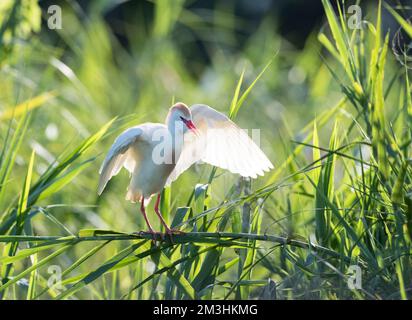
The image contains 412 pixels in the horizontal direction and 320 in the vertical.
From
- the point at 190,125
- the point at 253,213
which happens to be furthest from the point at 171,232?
the point at 190,125

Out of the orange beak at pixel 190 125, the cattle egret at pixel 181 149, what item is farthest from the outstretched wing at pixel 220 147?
the orange beak at pixel 190 125

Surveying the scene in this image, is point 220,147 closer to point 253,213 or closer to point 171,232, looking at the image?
point 253,213

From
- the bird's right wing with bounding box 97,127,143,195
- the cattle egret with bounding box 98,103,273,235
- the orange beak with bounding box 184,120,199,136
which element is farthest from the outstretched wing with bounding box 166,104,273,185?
the bird's right wing with bounding box 97,127,143,195

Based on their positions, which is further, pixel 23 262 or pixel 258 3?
pixel 258 3

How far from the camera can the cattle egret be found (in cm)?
304

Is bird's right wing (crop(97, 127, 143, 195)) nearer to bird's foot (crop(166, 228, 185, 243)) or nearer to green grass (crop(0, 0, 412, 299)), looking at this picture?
green grass (crop(0, 0, 412, 299))

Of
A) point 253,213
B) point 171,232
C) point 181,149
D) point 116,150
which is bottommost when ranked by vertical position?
point 171,232

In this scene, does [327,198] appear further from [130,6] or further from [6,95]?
[130,6]

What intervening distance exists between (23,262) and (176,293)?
5.35 ft

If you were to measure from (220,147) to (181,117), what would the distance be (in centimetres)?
24

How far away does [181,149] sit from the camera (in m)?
3.10

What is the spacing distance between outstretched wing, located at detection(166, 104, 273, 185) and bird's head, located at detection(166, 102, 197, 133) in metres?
0.11

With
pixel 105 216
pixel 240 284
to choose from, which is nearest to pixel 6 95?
pixel 105 216
